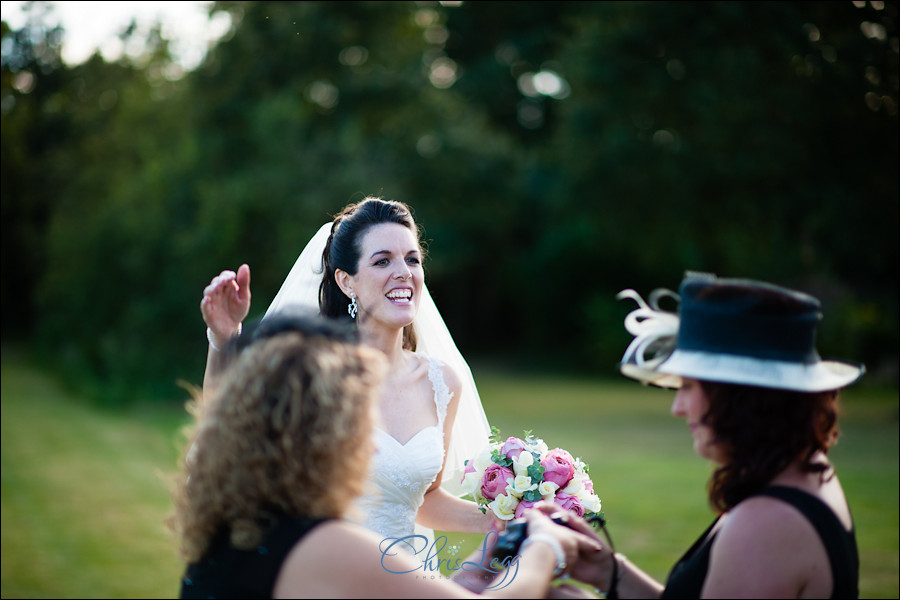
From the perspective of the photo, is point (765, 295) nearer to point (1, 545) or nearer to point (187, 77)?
point (1, 545)

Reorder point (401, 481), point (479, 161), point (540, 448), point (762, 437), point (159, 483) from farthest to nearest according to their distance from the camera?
A: point (479, 161) < point (159, 483) < point (401, 481) < point (540, 448) < point (762, 437)

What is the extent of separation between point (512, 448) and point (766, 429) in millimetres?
1389

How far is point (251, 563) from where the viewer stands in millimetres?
1952

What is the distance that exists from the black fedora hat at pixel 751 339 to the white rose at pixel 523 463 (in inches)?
44.4

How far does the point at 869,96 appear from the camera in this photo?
598 inches

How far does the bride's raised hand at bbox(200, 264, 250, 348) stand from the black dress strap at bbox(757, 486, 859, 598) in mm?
2104

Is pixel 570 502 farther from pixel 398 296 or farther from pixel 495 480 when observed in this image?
pixel 398 296

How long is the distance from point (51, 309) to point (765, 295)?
26.9 metres

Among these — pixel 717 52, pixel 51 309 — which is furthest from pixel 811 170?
pixel 51 309

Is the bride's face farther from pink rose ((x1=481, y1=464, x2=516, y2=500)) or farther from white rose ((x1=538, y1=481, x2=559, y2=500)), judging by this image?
white rose ((x1=538, y1=481, x2=559, y2=500))

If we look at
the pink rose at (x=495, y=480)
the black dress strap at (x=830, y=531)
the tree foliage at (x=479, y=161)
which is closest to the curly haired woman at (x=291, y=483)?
the black dress strap at (x=830, y=531)

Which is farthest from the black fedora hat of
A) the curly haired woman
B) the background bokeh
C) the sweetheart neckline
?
the background bokeh

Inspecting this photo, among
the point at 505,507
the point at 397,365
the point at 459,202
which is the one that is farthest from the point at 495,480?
the point at 459,202

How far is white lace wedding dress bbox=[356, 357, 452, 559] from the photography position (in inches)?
139
